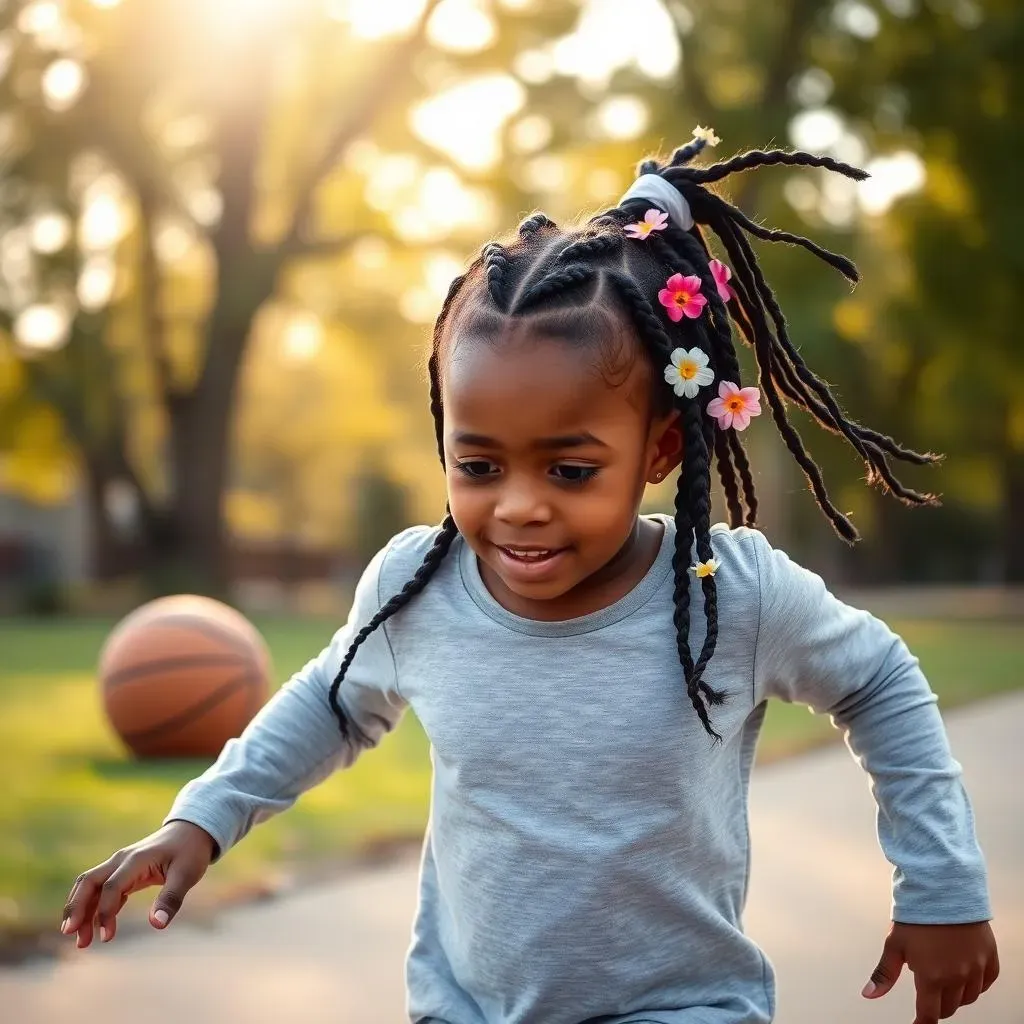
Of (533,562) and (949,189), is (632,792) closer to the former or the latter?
(533,562)

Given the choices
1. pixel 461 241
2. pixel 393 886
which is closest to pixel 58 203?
pixel 461 241

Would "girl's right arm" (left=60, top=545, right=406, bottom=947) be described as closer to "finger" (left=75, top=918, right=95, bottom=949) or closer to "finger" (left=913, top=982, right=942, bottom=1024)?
"finger" (left=75, top=918, right=95, bottom=949)

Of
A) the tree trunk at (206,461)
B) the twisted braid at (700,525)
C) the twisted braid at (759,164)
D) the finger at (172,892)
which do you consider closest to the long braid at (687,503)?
the twisted braid at (700,525)

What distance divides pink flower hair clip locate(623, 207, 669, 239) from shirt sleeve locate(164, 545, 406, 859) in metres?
0.70

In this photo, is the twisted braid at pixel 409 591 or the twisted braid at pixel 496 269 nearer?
the twisted braid at pixel 496 269

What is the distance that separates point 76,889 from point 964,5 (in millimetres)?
24089

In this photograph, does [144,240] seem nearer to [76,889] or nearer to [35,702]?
[35,702]

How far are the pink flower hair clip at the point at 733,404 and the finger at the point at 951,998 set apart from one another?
0.93m

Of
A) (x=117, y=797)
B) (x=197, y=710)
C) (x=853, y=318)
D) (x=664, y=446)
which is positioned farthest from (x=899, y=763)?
(x=853, y=318)

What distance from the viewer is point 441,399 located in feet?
8.59

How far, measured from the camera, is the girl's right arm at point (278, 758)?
235 centimetres

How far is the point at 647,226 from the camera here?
96.6 inches

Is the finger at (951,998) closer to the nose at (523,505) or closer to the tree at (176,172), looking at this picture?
the nose at (523,505)

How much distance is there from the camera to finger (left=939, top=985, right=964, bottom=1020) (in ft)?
7.09
